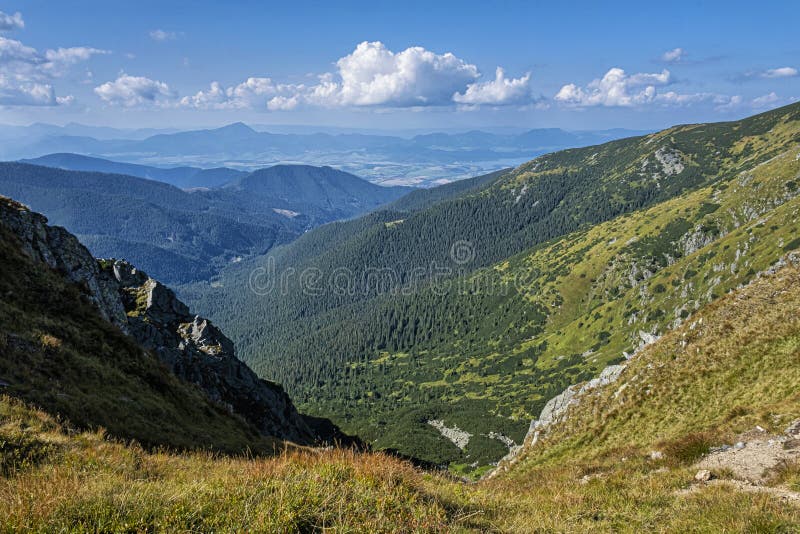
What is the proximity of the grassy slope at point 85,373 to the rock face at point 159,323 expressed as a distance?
204 inches

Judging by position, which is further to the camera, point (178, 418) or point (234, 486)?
point (178, 418)

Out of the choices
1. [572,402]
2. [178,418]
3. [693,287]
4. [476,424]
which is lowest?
[476,424]

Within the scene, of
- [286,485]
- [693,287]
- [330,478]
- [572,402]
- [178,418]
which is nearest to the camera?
[286,485]

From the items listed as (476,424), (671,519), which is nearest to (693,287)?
(476,424)

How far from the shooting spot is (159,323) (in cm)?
4756

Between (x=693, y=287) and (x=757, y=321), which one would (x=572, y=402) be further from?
(x=693, y=287)

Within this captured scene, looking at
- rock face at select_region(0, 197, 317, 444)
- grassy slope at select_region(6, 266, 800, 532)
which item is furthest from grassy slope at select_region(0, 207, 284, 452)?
rock face at select_region(0, 197, 317, 444)

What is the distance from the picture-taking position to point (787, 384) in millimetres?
19094

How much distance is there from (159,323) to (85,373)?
3111 cm

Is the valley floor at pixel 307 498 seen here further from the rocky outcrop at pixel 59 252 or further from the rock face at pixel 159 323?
the rock face at pixel 159 323

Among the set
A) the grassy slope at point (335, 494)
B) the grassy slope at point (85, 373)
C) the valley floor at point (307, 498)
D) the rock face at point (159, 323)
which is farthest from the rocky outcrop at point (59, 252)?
the valley floor at point (307, 498)

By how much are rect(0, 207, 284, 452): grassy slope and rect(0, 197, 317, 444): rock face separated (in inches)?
204

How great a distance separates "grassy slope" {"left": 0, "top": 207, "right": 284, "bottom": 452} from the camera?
52.2ft

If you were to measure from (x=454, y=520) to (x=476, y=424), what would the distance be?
17562cm
